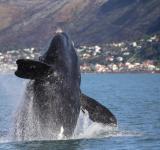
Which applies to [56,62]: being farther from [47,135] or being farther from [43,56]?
[47,135]

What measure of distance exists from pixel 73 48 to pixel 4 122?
42.6ft

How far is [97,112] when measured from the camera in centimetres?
2570

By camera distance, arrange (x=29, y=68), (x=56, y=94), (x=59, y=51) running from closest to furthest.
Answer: (x=29, y=68) → (x=56, y=94) → (x=59, y=51)

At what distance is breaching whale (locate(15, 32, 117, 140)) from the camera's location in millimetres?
24312

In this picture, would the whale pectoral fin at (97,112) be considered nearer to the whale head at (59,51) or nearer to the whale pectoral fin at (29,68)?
the whale head at (59,51)

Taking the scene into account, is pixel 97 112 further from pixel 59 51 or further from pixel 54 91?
pixel 59 51

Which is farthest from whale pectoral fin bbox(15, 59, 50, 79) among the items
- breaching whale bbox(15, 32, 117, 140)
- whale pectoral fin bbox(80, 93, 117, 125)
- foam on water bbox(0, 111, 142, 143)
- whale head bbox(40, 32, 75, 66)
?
foam on water bbox(0, 111, 142, 143)

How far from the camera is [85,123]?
29.2 metres

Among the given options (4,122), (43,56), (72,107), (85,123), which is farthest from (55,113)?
(4,122)

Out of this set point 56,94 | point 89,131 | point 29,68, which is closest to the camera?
point 29,68

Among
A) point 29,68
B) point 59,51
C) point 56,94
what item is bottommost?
point 56,94

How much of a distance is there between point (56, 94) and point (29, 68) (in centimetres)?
186

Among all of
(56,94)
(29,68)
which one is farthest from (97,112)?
(29,68)

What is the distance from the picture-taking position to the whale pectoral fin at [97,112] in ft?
83.5
